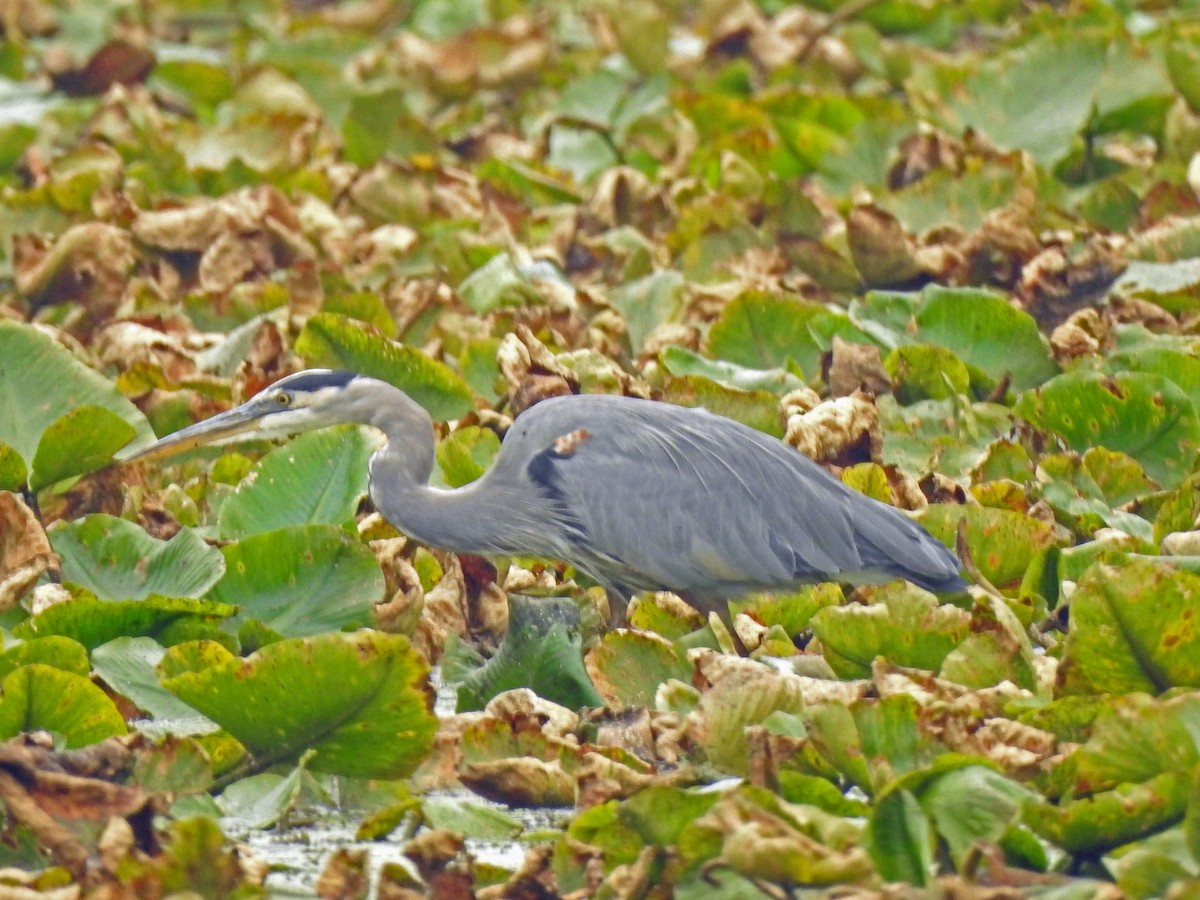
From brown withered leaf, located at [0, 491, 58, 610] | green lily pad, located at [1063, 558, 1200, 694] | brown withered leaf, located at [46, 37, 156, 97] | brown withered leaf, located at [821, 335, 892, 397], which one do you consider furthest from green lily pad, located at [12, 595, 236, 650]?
brown withered leaf, located at [46, 37, 156, 97]

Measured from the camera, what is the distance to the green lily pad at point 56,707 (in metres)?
3.44

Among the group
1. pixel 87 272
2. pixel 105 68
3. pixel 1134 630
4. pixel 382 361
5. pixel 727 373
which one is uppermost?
pixel 1134 630

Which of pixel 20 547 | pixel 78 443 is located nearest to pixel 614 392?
pixel 78 443

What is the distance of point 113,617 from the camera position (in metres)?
3.96

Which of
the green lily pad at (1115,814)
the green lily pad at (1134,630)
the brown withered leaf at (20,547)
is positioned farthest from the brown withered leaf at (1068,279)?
the green lily pad at (1115,814)

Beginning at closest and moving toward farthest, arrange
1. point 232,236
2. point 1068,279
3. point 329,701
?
point 329,701 < point 1068,279 < point 232,236

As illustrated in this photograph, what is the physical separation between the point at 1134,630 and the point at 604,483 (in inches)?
58.6

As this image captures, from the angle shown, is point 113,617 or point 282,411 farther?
point 282,411

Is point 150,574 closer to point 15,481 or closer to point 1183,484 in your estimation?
point 15,481

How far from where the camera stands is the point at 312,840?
3.47m

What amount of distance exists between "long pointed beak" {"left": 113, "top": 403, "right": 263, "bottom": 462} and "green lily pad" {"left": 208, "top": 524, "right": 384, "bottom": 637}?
1.71 feet

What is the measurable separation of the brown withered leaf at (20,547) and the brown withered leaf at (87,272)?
1.89 meters

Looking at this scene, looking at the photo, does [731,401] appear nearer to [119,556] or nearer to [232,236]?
[119,556]

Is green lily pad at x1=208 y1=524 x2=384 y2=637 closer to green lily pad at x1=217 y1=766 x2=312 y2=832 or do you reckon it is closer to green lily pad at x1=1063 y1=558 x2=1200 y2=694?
green lily pad at x1=217 y1=766 x2=312 y2=832
